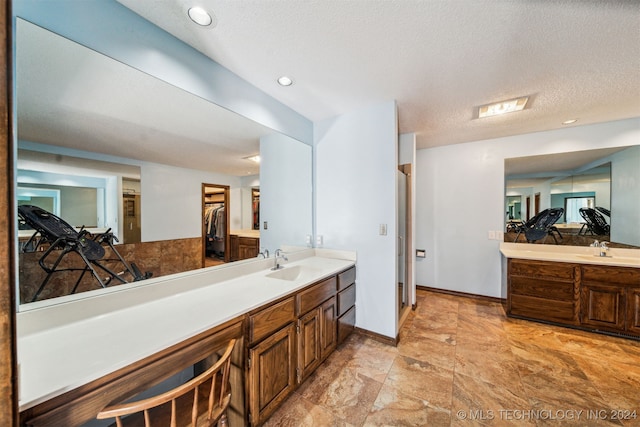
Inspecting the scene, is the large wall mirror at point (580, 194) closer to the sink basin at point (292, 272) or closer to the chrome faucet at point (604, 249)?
the chrome faucet at point (604, 249)

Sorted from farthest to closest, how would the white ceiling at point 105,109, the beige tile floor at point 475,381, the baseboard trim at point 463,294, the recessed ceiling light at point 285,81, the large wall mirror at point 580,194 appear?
the baseboard trim at point 463,294
the large wall mirror at point 580,194
the recessed ceiling light at point 285,81
the beige tile floor at point 475,381
the white ceiling at point 105,109

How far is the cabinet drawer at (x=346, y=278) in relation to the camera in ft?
7.22

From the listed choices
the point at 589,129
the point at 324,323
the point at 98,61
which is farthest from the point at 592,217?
the point at 98,61

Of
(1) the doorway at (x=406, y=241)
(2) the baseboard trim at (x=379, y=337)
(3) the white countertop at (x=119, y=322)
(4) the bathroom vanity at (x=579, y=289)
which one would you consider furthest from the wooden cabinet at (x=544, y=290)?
(3) the white countertop at (x=119, y=322)

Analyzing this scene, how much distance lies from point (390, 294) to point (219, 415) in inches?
68.8

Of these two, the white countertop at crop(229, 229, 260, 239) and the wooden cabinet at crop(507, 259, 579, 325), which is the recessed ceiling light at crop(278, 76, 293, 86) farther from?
the wooden cabinet at crop(507, 259, 579, 325)

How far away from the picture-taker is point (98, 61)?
117cm

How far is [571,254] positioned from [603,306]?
678 millimetres

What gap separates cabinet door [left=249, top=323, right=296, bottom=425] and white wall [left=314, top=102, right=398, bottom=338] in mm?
1117

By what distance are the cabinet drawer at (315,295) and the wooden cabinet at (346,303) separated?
0.15 m

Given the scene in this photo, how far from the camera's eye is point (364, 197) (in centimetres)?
245

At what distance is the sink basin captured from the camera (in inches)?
83.6

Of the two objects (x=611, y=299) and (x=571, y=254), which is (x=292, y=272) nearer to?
(x=611, y=299)

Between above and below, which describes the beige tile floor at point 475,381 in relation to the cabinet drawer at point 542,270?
below
